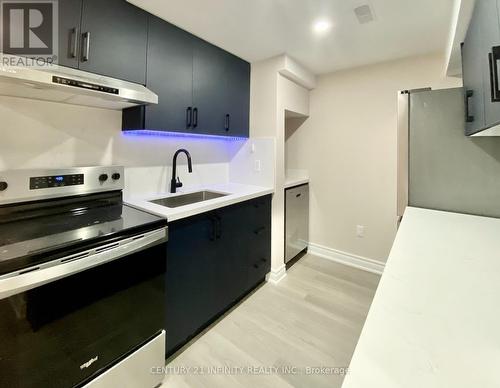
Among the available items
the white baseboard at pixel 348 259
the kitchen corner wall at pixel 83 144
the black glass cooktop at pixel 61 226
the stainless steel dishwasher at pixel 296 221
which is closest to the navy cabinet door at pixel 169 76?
the kitchen corner wall at pixel 83 144

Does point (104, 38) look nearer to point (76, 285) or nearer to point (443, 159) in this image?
point (76, 285)

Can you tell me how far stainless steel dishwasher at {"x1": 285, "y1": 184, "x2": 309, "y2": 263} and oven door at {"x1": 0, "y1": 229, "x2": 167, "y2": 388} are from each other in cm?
156

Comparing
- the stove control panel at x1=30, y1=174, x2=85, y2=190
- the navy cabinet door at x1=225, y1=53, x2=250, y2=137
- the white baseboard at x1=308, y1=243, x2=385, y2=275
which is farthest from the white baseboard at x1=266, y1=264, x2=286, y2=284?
the stove control panel at x1=30, y1=174, x2=85, y2=190

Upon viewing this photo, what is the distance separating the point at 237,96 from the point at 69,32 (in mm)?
1333

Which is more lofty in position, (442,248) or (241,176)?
(241,176)

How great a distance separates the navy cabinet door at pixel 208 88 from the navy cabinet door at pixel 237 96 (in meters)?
0.06

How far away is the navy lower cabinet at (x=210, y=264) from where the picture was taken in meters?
1.49

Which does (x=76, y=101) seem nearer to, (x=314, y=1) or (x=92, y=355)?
(x=92, y=355)

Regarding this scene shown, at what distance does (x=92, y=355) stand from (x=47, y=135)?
124 cm

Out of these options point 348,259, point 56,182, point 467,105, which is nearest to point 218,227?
point 56,182

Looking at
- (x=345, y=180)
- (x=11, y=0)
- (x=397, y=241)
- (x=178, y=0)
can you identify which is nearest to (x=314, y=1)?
(x=178, y=0)

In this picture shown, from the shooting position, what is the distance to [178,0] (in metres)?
1.48

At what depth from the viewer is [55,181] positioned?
1353 millimetres

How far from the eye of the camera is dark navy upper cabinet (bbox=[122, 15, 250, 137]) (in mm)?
1653
